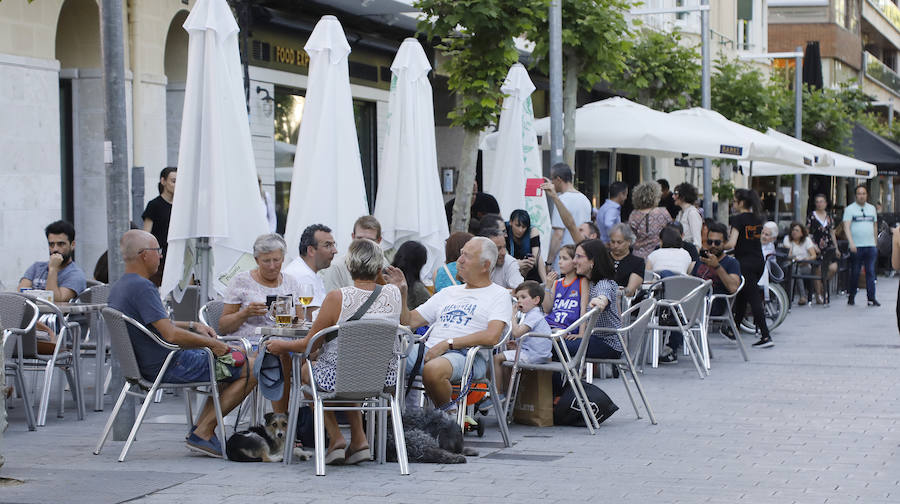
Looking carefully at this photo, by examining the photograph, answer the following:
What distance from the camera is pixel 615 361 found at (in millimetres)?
10320

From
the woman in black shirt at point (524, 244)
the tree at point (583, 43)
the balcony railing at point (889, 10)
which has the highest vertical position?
the balcony railing at point (889, 10)

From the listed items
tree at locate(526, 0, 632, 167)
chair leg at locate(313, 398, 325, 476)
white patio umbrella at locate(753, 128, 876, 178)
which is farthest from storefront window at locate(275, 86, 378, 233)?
chair leg at locate(313, 398, 325, 476)

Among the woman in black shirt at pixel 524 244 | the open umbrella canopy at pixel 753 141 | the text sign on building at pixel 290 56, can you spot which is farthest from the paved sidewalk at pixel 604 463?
the text sign on building at pixel 290 56

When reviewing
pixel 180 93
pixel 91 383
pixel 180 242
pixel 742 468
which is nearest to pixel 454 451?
pixel 742 468

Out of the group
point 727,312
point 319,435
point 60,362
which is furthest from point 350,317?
point 727,312

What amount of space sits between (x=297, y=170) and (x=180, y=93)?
796 cm

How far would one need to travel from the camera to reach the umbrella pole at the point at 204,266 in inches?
404

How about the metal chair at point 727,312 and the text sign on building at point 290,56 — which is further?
the text sign on building at point 290,56

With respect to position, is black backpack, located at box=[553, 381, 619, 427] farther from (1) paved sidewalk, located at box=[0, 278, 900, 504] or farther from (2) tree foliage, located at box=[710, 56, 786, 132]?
(2) tree foliage, located at box=[710, 56, 786, 132]

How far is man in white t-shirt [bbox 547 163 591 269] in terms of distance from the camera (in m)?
14.9

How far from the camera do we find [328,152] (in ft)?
37.2

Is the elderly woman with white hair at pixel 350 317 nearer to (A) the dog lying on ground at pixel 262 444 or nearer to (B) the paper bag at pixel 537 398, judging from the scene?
(A) the dog lying on ground at pixel 262 444

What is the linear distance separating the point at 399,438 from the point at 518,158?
726cm

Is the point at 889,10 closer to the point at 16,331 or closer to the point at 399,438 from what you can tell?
the point at 16,331
